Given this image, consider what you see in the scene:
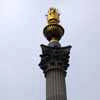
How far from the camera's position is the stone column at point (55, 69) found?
22.6 m

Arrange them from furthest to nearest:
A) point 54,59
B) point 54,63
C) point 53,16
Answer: point 53,16 < point 54,59 < point 54,63

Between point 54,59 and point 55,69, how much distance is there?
0.73 meters

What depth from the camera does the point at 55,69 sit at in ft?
77.0

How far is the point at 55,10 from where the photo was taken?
27.5 m

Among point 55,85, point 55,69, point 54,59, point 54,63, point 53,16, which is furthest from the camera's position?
point 53,16

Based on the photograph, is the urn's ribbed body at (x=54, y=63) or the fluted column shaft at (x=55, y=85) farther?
the urn's ribbed body at (x=54, y=63)

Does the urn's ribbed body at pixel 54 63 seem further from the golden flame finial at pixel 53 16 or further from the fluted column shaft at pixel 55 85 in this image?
the golden flame finial at pixel 53 16

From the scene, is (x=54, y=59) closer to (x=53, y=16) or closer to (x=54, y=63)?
(x=54, y=63)

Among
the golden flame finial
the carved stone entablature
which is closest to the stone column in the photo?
the carved stone entablature

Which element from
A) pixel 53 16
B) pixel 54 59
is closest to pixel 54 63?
pixel 54 59

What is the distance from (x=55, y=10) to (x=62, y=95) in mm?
7417

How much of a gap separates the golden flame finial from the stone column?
276 cm

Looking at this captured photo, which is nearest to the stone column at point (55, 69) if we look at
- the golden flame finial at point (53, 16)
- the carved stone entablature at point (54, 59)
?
the carved stone entablature at point (54, 59)

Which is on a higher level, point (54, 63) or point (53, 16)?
point (53, 16)
